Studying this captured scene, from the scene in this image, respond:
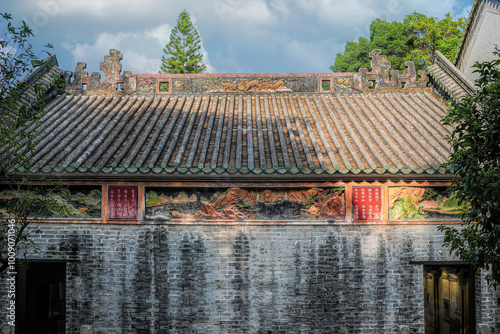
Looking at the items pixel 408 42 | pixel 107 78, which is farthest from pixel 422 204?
pixel 408 42

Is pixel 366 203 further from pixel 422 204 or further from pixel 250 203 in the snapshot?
pixel 250 203

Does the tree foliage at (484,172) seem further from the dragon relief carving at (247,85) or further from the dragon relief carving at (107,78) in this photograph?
the dragon relief carving at (107,78)

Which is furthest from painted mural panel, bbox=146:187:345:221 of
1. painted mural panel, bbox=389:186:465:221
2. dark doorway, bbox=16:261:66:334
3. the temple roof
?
dark doorway, bbox=16:261:66:334

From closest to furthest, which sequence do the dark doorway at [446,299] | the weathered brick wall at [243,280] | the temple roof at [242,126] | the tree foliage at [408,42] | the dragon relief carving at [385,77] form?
the temple roof at [242,126] → the weathered brick wall at [243,280] → the dark doorway at [446,299] → the dragon relief carving at [385,77] → the tree foliage at [408,42]

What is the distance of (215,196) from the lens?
7254 mm

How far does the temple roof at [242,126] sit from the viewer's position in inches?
266

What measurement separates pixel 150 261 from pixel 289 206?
8.71 ft

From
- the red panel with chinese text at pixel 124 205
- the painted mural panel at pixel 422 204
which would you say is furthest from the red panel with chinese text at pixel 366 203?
the red panel with chinese text at pixel 124 205

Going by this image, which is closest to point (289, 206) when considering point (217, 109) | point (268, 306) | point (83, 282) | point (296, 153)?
point (296, 153)

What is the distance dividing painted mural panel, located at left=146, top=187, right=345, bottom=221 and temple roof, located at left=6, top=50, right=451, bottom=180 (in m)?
0.42

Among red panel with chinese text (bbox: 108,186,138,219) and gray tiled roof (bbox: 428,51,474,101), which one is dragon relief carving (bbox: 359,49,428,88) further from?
red panel with chinese text (bbox: 108,186,138,219)

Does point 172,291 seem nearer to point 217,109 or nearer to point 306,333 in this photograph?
point 306,333

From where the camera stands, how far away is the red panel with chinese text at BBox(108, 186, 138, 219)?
7277 millimetres

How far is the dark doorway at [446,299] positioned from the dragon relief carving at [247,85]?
19.1 feet
